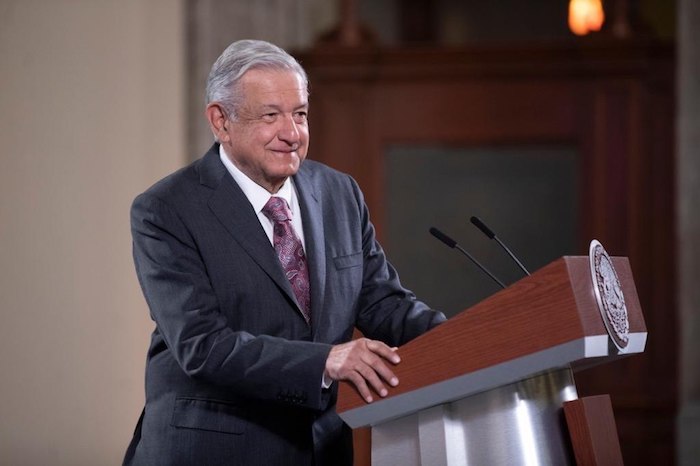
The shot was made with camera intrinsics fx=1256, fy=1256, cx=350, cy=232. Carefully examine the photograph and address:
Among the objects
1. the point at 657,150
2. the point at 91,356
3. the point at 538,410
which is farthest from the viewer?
the point at 657,150

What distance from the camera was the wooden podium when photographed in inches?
80.7

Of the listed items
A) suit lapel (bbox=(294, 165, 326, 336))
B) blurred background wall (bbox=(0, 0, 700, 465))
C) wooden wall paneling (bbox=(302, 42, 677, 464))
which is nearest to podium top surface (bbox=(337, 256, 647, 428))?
suit lapel (bbox=(294, 165, 326, 336))

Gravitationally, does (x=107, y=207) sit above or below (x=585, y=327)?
above

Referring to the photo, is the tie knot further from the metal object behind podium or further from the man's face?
the metal object behind podium

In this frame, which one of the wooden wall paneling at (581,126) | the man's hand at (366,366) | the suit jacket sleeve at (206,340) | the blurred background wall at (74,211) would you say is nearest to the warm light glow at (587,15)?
the wooden wall paneling at (581,126)

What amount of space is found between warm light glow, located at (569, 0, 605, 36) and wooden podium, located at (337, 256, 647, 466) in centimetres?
510

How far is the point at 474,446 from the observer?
2.24 metres

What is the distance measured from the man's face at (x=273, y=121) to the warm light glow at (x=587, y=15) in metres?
4.91

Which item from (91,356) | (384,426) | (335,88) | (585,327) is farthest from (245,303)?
(335,88)

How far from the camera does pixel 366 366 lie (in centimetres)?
228

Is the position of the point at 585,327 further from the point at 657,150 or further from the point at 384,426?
the point at 657,150

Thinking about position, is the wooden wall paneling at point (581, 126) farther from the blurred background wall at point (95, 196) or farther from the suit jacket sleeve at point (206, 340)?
the suit jacket sleeve at point (206, 340)

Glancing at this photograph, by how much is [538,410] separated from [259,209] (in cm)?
75

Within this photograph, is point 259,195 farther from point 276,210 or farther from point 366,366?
point 366,366
